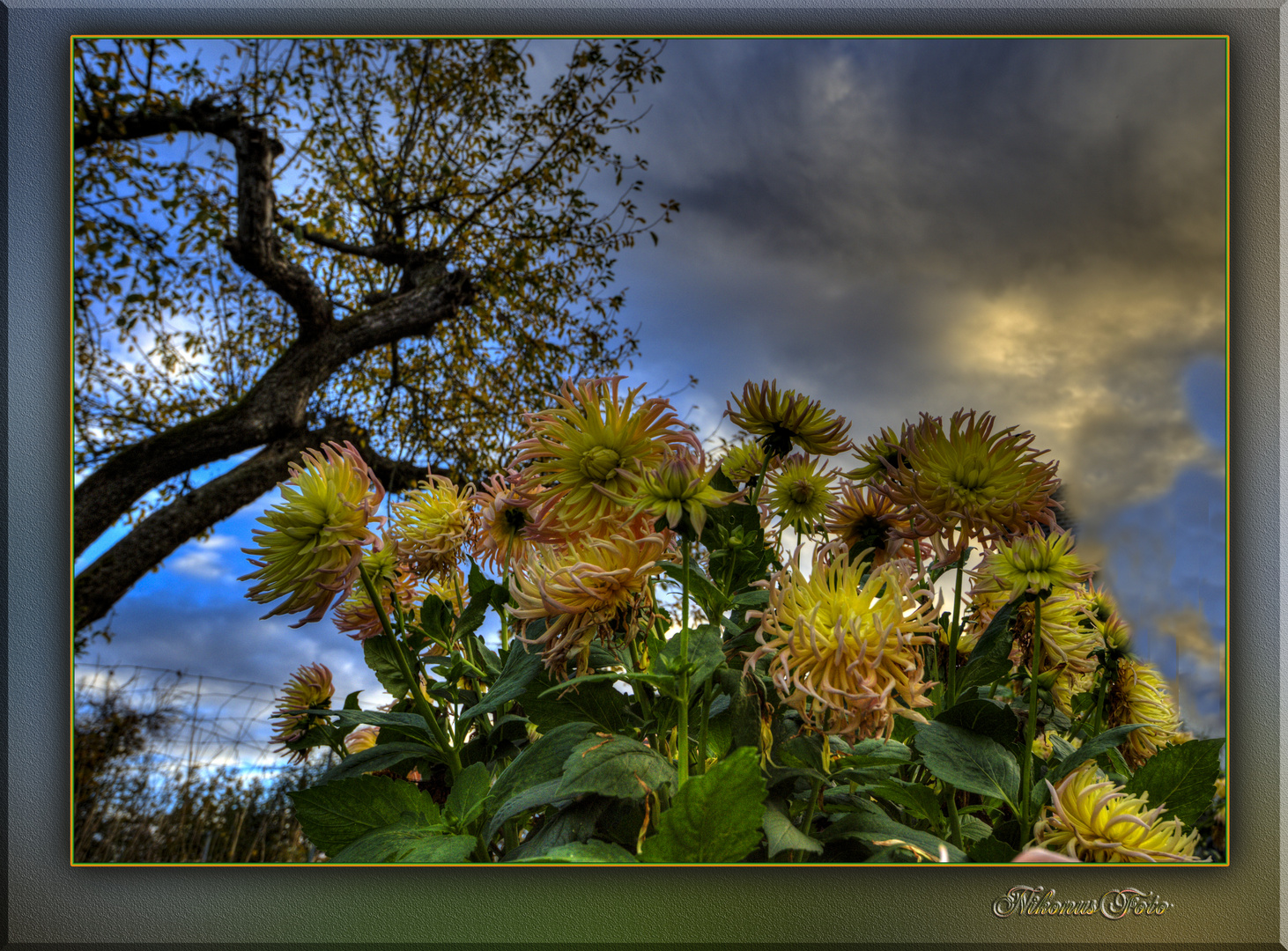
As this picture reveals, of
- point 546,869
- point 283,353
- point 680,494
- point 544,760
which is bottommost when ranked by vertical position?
point 546,869

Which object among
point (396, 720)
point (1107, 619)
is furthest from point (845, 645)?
point (1107, 619)

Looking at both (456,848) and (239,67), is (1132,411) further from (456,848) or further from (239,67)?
(239,67)

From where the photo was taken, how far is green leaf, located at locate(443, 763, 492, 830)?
68cm

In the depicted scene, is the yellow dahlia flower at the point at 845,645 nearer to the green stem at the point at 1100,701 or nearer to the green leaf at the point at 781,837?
the green leaf at the point at 781,837

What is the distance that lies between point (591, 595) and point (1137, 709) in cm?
74

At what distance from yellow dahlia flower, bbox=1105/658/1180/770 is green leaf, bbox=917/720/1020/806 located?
0.33 m

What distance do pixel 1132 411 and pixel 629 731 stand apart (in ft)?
3.24

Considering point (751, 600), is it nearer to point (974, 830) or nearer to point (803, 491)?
→ point (803, 491)

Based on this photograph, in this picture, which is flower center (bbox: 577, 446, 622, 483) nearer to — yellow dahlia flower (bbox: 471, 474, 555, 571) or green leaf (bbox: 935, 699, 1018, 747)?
yellow dahlia flower (bbox: 471, 474, 555, 571)

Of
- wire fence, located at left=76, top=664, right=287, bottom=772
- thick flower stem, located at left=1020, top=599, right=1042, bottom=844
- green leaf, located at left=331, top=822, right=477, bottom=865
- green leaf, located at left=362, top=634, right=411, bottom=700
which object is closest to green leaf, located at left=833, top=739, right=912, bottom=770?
thick flower stem, located at left=1020, top=599, right=1042, bottom=844

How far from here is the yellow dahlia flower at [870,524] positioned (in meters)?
0.68

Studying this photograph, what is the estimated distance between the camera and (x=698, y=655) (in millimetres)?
552

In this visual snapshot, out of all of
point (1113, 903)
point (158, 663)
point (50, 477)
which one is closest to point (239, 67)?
point (50, 477)

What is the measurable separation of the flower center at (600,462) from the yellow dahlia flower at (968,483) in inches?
9.6
